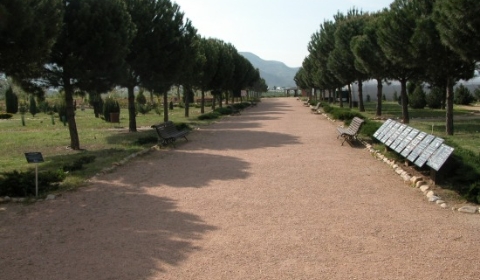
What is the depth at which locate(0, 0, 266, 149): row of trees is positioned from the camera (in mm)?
9586

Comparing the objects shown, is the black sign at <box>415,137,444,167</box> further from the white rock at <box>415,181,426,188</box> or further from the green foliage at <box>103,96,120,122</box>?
the green foliage at <box>103,96,120,122</box>

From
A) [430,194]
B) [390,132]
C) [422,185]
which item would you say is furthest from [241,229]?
[390,132]

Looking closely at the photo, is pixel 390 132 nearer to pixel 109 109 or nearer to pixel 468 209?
pixel 468 209

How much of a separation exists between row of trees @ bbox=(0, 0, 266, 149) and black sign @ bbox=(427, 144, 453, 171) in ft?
26.3

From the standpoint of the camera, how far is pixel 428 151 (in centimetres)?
896

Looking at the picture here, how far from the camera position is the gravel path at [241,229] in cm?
488

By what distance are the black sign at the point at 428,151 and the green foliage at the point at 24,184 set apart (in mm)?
6810

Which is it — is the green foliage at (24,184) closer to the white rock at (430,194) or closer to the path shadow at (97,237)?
the path shadow at (97,237)

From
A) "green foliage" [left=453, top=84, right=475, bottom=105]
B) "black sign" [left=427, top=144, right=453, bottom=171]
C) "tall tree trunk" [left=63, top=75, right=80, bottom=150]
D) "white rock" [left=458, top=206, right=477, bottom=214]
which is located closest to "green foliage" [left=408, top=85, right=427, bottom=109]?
"green foliage" [left=453, top=84, right=475, bottom=105]

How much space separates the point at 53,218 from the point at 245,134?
12.6 meters

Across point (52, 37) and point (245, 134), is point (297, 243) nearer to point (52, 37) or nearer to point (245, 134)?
point (52, 37)

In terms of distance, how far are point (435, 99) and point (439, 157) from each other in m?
29.7

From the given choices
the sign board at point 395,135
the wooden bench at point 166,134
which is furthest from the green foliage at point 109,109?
the sign board at point 395,135

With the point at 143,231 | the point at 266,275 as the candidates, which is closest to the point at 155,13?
the point at 143,231
